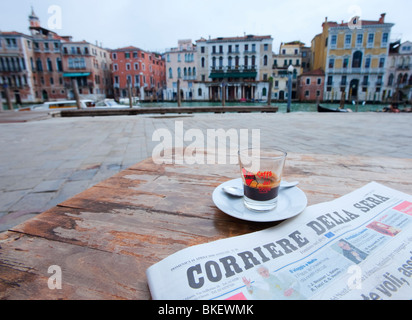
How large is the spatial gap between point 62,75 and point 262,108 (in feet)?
85.7

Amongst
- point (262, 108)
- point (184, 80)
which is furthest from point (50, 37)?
point (262, 108)

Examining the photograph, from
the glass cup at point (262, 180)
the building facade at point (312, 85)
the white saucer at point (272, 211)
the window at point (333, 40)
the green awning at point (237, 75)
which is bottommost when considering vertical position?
the white saucer at point (272, 211)

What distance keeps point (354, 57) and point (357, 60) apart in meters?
0.44

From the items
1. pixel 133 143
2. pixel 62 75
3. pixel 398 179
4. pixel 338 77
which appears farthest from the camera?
pixel 62 75

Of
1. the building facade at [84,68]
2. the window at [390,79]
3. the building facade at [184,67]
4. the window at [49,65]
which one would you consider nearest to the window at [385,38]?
the window at [390,79]

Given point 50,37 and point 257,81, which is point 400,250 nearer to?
point 257,81

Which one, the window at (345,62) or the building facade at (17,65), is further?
the window at (345,62)

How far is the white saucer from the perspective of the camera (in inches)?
17.0

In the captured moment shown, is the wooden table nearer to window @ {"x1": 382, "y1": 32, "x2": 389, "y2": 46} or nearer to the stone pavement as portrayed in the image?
the stone pavement

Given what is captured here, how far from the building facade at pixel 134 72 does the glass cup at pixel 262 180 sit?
3087cm

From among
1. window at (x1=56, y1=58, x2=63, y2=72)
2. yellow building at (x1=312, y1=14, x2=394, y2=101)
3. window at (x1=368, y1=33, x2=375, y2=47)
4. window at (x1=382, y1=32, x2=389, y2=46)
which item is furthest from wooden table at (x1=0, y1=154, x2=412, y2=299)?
window at (x1=56, y1=58, x2=63, y2=72)

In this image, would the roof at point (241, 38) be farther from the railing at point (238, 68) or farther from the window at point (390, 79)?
the window at point (390, 79)

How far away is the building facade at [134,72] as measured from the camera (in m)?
28.5

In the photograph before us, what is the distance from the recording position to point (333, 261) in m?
0.35
